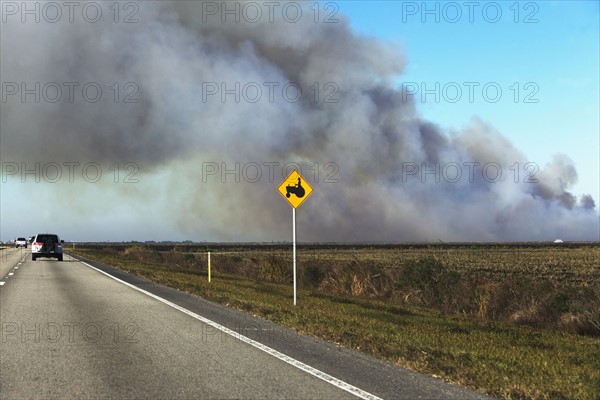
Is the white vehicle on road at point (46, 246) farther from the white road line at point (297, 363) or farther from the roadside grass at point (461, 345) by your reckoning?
the white road line at point (297, 363)

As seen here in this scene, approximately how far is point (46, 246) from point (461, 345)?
36630mm

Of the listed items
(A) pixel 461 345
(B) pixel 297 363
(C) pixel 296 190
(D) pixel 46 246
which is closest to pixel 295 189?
(C) pixel 296 190

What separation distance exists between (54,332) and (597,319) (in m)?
12.3

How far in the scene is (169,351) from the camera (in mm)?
8266

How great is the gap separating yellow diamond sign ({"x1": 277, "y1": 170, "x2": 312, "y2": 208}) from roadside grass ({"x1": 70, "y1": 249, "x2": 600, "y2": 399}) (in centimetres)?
286

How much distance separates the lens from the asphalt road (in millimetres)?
6113

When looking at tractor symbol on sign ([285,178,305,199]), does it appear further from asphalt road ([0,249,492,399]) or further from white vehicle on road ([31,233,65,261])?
white vehicle on road ([31,233,65,261])

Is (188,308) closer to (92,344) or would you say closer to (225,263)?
(92,344)

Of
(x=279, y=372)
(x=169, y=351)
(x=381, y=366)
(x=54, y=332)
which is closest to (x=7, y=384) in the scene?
(x=169, y=351)

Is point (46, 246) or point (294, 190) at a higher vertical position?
point (294, 190)

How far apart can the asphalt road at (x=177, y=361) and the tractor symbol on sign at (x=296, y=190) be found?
153 inches

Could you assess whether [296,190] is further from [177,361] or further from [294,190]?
[177,361]

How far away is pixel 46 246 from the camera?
39.7 metres

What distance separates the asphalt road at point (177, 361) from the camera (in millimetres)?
6113
